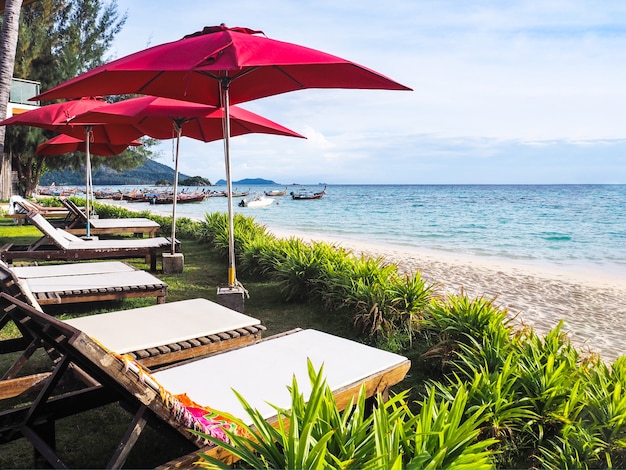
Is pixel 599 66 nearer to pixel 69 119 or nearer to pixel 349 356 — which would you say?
pixel 349 356

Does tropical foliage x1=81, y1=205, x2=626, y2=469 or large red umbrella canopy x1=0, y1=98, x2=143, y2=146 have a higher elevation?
large red umbrella canopy x1=0, y1=98, x2=143, y2=146

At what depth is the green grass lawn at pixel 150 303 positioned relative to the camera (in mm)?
2515

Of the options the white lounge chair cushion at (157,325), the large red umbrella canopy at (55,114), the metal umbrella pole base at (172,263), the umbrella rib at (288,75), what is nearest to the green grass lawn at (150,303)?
the metal umbrella pole base at (172,263)

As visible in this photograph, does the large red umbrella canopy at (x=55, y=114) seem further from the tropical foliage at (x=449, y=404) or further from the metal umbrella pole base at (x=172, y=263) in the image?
the tropical foliage at (x=449, y=404)

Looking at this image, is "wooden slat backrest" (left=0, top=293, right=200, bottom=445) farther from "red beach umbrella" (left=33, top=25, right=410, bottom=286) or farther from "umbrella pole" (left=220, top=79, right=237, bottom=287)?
"umbrella pole" (left=220, top=79, right=237, bottom=287)

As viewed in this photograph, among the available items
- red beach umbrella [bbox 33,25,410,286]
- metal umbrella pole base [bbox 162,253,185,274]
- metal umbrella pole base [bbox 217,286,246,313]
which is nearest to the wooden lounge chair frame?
metal umbrella pole base [bbox 217,286,246,313]

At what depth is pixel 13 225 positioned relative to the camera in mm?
13297

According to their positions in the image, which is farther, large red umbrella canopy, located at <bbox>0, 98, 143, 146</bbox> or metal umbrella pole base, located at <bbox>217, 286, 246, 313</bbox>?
large red umbrella canopy, located at <bbox>0, 98, 143, 146</bbox>

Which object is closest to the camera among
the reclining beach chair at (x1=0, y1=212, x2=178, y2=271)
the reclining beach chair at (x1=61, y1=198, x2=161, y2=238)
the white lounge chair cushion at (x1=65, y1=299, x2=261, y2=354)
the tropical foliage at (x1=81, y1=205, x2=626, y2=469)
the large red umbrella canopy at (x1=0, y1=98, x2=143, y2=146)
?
the tropical foliage at (x1=81, y1=205, x2=626, y2=469)

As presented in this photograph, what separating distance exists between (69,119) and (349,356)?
6803 millimetres

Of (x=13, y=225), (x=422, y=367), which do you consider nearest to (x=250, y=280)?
(x=422, y=367)

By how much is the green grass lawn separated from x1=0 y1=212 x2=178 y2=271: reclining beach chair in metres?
0.51

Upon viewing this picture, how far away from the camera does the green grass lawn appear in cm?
252

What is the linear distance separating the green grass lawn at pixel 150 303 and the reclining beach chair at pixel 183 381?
187mm
